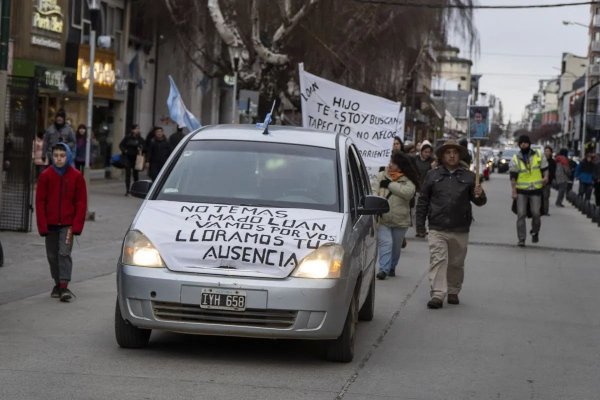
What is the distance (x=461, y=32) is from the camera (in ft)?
127

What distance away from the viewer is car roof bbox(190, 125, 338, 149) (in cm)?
978

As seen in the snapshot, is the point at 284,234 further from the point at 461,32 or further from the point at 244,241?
the point at 461,32

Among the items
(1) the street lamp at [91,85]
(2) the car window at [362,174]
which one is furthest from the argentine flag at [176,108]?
(2) the car window at [362,174]

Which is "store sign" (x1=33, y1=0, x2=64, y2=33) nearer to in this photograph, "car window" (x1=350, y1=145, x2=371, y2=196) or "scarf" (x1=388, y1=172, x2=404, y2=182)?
"scarf" (x1=388, y1=172, x2=404, y2=182)

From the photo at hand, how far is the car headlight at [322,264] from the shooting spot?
8320 mm

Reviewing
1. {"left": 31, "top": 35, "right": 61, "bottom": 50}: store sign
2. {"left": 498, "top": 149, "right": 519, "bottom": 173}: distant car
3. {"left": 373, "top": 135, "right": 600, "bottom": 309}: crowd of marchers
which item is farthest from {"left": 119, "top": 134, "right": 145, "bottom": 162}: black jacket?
{"left": 498, "top": 149, "right": 519, "bottom": 173}: distant car

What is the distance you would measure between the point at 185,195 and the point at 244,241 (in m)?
1.02

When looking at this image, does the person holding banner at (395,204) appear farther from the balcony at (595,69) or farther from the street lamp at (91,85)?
the balcony at (595,69)

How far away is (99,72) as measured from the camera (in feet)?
120

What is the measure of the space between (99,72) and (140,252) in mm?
28751

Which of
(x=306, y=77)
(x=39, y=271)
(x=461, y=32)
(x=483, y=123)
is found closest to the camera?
(x=39, y=271)

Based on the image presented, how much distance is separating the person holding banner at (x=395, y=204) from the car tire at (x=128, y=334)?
246 inches

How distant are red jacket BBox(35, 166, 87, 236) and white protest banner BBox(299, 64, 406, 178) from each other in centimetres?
812

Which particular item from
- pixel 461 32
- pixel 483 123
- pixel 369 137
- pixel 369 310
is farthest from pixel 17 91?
pixel 461 32
